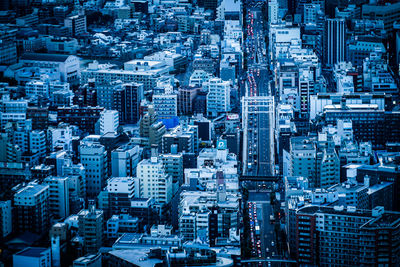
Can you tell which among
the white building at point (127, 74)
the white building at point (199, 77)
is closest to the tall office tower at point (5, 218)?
the white building at point (127, 74)

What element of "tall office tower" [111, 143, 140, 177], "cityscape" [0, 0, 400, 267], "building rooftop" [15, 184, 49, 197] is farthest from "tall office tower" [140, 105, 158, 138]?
"building rooftop" [15, 184, 49, 197]

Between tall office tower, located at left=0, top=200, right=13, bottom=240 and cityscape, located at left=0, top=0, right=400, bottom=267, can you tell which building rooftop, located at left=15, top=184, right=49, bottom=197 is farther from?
tall office tower, located at left=0, top=200, right=13, bottom=240

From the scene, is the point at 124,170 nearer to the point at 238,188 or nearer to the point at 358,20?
the point at 238,188

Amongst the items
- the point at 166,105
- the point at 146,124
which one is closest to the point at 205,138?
the point at 146,124

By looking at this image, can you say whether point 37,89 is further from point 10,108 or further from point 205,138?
point 205,138

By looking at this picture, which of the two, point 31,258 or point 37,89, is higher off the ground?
point 37,89

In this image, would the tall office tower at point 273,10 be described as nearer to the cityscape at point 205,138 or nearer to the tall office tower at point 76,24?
the cityscape at point 205,138
